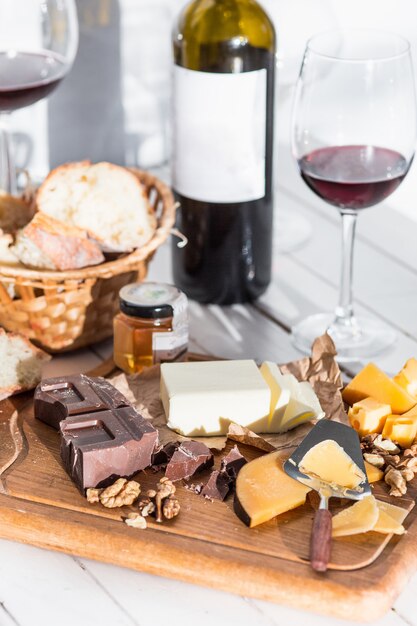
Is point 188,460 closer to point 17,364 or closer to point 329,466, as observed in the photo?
point 329,466

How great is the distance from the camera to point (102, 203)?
132cm

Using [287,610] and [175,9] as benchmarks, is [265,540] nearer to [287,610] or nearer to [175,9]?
[287,610]

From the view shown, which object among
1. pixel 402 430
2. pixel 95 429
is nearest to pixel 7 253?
pixel 95 429

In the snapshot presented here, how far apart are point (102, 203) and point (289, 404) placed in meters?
0.39

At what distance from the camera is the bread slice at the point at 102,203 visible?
1306 mm

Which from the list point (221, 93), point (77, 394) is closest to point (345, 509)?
point (77, 394)

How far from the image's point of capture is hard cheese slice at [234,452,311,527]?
976mm

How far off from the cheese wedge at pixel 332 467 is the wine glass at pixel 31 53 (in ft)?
2.25

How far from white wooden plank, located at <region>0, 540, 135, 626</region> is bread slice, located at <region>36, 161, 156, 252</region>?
446 mm

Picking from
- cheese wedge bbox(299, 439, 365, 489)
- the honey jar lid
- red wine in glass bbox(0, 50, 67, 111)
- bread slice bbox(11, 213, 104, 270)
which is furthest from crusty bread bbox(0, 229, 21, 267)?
cheese wedge bbox(299, 439, 365, 489)

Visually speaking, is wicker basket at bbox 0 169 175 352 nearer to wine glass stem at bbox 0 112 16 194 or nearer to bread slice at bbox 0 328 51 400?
bread slice at bbox 0 328 51 400

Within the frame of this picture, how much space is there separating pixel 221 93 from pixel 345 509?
1.85 ft

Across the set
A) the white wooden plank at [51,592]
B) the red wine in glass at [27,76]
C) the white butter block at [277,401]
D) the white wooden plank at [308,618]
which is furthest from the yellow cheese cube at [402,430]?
the red wine in glass at [27,76]

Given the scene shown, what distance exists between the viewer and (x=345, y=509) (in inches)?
38.9
